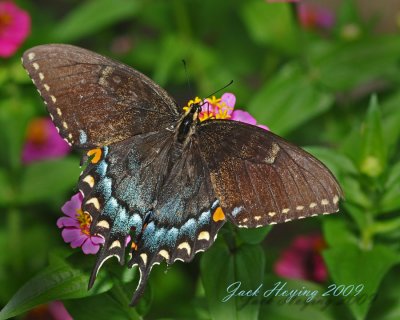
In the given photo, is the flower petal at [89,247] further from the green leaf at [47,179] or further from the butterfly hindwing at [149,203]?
the green leaf at [47,179]

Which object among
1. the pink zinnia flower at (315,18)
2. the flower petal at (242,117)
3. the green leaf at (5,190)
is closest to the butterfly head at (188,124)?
the flower petal at (242,117)

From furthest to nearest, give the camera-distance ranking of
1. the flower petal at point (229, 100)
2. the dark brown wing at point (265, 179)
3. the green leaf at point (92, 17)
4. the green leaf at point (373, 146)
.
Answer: the green leaf at point (92, 17) → the green leaf at point (373, 146) → the flower petal at point (229, 100) → the dark brown wing at point (265, 179)

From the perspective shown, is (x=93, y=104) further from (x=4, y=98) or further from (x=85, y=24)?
(x=85, y=24)

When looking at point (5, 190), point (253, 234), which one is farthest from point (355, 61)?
point (5, 190)

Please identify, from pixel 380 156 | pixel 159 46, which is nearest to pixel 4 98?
pixel 159 46

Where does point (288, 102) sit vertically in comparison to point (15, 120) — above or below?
below

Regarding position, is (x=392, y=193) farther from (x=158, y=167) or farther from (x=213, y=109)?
(x=158, y=167)
